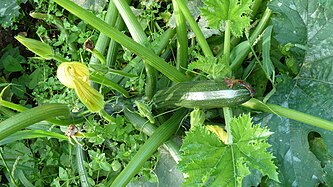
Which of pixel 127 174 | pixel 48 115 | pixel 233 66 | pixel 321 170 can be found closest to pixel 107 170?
pixel 127 174

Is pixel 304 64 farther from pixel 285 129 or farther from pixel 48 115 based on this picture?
pixel 48 115

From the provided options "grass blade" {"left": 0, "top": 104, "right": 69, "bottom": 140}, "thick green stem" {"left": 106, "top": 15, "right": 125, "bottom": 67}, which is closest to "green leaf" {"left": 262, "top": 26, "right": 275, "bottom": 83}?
"thick green stem" {"left": 106, "top": 15, "right": 125, "bottom": 67}

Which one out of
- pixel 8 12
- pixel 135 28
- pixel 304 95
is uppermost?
pixel 8 12

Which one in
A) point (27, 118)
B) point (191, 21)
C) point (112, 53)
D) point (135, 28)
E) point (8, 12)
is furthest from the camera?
point (8, 12)

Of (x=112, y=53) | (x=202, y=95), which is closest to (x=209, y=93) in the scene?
(x=202, y=95)

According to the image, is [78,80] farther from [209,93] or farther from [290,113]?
[290,113]

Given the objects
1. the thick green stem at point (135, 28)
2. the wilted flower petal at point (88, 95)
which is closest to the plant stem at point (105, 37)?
the thick green stem at point (135, 28)

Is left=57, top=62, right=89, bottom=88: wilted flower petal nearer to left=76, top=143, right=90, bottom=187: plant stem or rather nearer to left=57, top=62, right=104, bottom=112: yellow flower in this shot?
left=57, top=62, right=104, bottom=112: yellow flower
